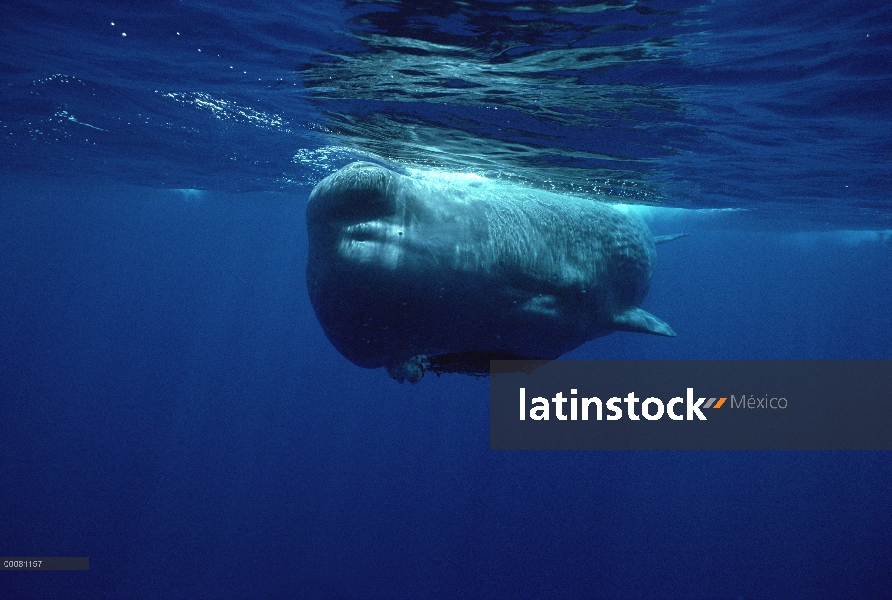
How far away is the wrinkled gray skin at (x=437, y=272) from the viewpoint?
4.33m

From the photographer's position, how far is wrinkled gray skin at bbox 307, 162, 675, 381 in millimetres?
4330

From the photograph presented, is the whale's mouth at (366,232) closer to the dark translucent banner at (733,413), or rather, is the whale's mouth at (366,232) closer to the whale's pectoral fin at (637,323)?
the whale's pectoral fin at (637,323)

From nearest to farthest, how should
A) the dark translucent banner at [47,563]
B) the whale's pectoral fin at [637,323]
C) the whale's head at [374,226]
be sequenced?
the whale's head at [374,226] → the whale's pectoral fin at [637,323] → the dark translucent banner at [47,563]

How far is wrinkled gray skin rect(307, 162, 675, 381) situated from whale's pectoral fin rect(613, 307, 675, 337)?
68 centimetres

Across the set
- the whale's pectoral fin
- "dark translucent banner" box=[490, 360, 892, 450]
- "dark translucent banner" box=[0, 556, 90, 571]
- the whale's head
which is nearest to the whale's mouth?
the whale's head

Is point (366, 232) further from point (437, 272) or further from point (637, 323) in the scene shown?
point (637, 323)

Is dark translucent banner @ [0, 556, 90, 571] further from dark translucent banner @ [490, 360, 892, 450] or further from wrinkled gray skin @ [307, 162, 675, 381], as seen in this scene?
dark translucent banner @ [490, 360, 892, 450]

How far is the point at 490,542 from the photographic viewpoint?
3541 cm

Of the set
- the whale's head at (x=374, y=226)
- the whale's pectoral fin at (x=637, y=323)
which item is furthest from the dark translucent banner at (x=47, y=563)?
the whale's pectoral fin at (x=637, y=323)

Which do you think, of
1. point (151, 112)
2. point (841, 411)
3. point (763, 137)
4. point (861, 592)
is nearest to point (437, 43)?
point (763, 137)

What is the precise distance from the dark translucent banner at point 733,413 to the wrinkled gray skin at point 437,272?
28835mm

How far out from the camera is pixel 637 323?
6.69m

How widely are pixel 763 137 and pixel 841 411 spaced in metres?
83.0

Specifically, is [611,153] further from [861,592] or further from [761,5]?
[861,592]
